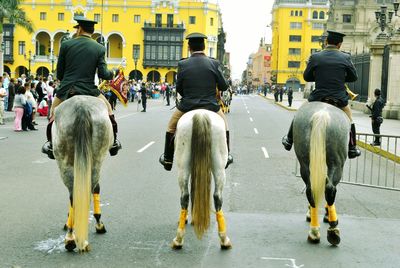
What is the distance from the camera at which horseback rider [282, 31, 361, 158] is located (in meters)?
7.43

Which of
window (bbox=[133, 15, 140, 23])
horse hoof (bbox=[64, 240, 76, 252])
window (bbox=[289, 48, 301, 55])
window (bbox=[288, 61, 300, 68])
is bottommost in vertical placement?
horse hoof (bbox=[64, 240, 76, 252])

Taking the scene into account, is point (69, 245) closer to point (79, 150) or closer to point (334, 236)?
point (79, 150)

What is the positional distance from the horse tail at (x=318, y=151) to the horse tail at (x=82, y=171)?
2.62 metres

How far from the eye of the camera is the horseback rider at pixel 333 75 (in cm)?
743

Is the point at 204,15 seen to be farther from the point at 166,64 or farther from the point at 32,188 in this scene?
the point at 32,188

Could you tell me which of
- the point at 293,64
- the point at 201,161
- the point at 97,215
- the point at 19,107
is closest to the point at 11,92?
the point at 19,107

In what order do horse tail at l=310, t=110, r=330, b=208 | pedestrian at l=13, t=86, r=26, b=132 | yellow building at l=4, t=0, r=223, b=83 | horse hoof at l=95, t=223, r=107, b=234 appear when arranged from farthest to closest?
yellow building at l=4, t=0, r=223, b=83, pedestrian at l=13, t=86, r=26, b=132, horse hoof at l=95, t=223, r=107, b=234, horse tail at l=310, t=110, r=330, b=208

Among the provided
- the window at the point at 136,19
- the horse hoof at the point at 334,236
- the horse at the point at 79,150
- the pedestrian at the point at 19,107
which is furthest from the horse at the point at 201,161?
the window at the point at 136,19

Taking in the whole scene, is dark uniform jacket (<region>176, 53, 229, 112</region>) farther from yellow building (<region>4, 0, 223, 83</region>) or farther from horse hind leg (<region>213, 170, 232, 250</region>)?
yellow building (<region>4, 0, 223, 83</region>)

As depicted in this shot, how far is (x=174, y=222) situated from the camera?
25.7 ft

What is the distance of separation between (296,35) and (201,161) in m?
123

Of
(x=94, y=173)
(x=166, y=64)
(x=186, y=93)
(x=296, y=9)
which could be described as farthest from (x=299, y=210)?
(x=296, y=9)

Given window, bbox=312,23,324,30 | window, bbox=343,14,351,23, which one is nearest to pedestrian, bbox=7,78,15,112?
window, bbox=343,14,351,23

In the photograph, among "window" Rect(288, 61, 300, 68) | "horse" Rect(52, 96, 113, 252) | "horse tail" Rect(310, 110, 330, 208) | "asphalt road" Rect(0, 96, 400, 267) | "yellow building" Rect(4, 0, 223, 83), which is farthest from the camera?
"window" Rect(288, 61, 300, 68)
